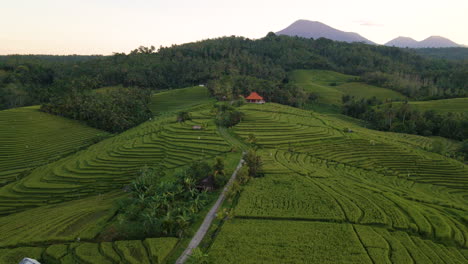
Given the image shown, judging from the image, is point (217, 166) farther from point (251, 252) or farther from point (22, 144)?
point (22, 144)

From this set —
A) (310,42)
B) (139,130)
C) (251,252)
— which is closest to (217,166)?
(251,252)

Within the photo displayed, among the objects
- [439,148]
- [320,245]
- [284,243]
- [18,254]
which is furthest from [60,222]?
[439,148]

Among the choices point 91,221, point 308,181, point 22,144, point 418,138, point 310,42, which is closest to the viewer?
point 91,221

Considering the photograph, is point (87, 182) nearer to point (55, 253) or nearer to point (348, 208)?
point (55, 253)

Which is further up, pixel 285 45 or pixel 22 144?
pixel 285 45

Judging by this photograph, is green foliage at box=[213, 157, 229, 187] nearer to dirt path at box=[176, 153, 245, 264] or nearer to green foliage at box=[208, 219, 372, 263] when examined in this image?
dirt path at box=[176, 153, 245, 264]

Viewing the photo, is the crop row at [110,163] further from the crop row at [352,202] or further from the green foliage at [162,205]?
the crop row at [352,202]
